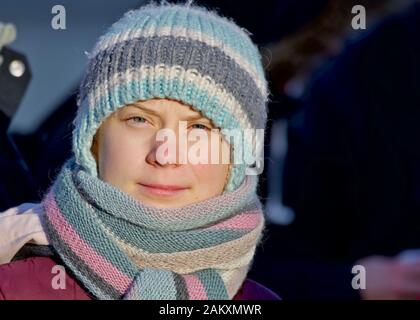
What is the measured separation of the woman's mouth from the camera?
149 cm

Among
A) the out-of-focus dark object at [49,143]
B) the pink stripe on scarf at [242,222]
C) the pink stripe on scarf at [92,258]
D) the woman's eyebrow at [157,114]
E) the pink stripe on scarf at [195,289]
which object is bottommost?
the pink stripe on scarf at [195,289]

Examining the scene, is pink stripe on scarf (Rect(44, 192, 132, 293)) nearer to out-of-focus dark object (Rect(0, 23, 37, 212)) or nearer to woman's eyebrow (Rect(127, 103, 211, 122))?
woman's eyebrow (Rect(127, 103, 211, 122))

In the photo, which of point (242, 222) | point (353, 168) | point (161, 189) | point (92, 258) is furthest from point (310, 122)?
point (92, 258)

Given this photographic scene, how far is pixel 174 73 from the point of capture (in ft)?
4.95

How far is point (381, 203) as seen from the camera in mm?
2016

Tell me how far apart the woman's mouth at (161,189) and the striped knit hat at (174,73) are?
0.13 m

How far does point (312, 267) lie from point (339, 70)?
0.53 m

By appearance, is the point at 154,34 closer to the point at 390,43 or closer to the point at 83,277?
the point at 83,277

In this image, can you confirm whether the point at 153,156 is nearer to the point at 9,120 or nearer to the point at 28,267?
the point at 28,267

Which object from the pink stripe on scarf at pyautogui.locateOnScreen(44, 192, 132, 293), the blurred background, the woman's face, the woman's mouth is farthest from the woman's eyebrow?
the blurred background

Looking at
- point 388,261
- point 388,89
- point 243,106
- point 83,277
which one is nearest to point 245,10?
point 388,89

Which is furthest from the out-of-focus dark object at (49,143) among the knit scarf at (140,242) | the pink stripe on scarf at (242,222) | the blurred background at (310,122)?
the pink stripe on scarf at (242,222)

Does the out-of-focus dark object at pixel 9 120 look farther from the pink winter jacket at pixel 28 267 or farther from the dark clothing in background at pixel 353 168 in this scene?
the dark clothing in background at pixel 353 168

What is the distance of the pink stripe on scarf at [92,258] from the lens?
1.46 meters
